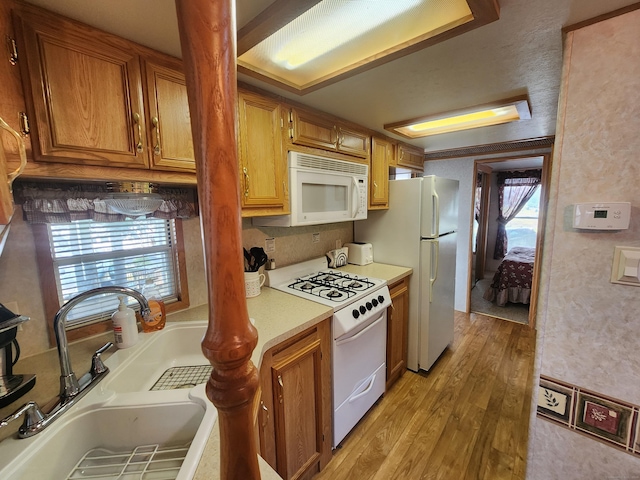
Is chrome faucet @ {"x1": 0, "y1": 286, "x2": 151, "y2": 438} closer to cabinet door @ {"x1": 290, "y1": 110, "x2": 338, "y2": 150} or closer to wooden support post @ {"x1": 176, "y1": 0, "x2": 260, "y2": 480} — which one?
wooden support post @ {"x1": 176, "y1": 0, "x2": 260, "y2": 480}

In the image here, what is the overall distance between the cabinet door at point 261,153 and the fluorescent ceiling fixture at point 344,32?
7.1 inches

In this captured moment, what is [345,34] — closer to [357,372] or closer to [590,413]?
[590,413]

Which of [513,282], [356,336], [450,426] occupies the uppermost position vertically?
[356,336]

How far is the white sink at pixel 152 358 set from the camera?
101 cm

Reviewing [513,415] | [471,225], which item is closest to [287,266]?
[513,415]

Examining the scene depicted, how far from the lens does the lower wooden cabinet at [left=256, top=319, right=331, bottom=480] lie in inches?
50.2

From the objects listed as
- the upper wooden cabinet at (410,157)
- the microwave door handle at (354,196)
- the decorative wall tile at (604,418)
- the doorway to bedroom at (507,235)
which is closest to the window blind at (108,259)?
the microwave door handle at (354,196)

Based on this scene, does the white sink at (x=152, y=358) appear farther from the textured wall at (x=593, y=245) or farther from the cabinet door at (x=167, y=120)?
the textured wall at (x=593, y=245)

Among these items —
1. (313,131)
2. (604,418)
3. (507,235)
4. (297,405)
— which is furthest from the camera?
(507,235)

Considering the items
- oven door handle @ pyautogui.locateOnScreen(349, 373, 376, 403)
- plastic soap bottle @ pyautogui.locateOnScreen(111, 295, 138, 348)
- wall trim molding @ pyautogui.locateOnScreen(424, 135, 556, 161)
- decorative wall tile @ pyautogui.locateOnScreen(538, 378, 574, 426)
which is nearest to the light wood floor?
oven door handle @ pyautogui.locateOnScreen(349, 373, 376, 403)

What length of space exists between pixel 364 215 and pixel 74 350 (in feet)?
6.11

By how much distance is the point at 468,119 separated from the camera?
6.91 feet

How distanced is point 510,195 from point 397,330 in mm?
4758

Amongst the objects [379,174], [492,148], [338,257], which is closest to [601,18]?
[379,174]
